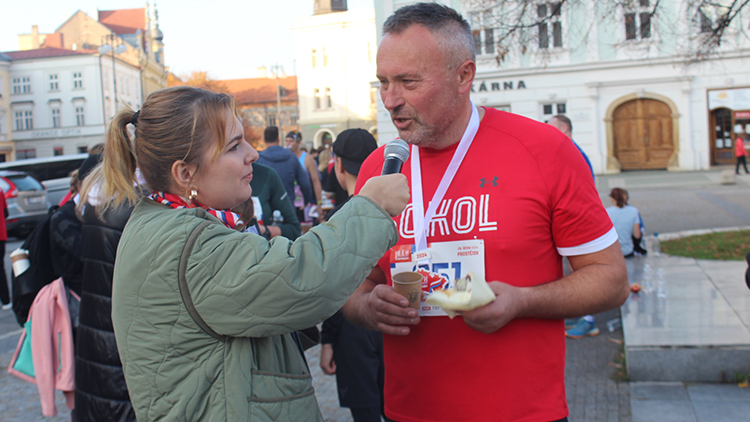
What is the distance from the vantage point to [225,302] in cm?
152

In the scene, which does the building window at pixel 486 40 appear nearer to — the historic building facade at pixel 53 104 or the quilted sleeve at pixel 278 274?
the quilted sleeve at pixel 278 274

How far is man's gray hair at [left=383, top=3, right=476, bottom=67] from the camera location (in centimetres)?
218

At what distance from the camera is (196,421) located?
1639 mm

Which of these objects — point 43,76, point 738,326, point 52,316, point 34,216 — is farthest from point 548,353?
point 43,76

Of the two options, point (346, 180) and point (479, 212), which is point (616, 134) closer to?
point (346, 180)

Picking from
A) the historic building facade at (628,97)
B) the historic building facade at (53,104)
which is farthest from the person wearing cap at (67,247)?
the historic building facade at (53,104)

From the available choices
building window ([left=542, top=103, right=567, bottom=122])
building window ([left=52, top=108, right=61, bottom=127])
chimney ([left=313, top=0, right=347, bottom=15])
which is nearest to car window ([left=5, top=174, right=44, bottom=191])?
building window ([left=542, top=103, right=567, bottom=122])

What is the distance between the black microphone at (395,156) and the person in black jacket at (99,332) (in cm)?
166

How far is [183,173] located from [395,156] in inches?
26.6

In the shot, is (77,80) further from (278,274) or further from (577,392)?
(278,274)

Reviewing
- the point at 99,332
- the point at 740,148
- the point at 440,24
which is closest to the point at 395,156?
the point at 440,24

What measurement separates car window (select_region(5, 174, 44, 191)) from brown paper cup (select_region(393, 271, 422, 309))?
61.6 ft

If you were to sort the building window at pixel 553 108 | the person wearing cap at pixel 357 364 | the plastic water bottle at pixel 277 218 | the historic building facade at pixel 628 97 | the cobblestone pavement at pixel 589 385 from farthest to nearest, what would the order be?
the building window at pixel 553 108, the historic building facade at pixel 628 97, the plastic water bottle at pixel 277 218, the cobblestone pavement at pixel 589 385, the person wearing cap at pixel 357 364

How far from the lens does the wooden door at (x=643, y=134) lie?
27.5 m
